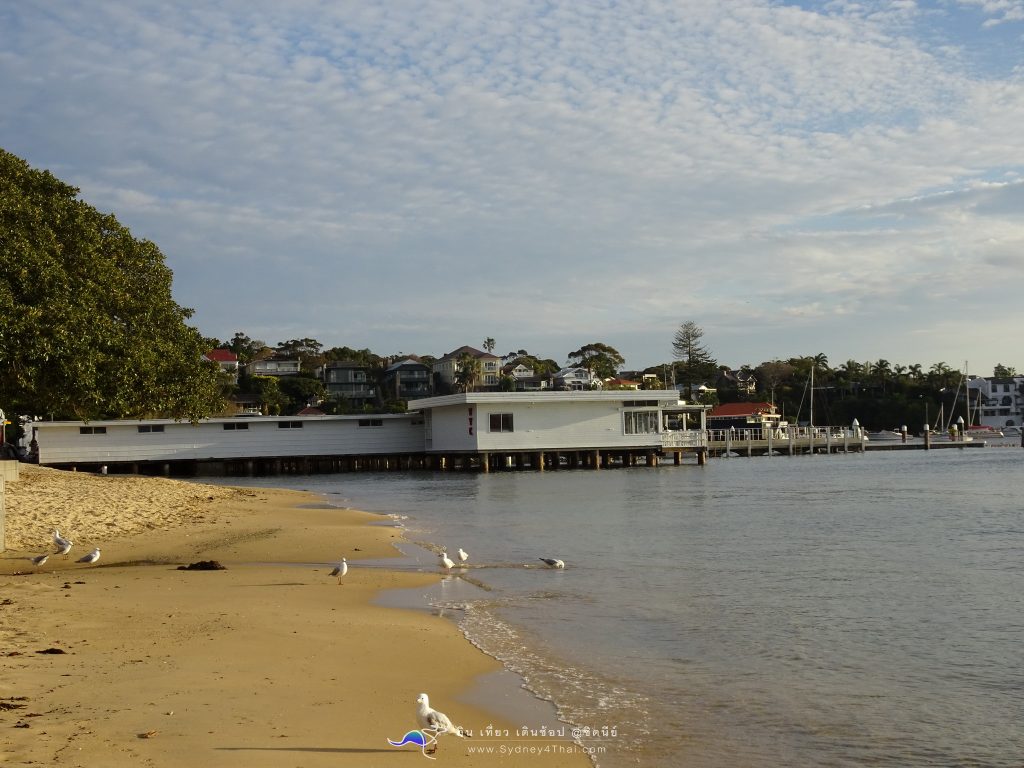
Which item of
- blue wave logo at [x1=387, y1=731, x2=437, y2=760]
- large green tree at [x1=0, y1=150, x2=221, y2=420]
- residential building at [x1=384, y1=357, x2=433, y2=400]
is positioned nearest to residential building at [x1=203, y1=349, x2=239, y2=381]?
residential building at [x1=384, y1=357, x2=433, y2=400]

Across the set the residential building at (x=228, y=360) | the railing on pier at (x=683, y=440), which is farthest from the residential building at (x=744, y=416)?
the residential building at (x=228, y=360)

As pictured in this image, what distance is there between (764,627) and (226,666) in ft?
19.6

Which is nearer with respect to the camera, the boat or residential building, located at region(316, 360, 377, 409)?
the boat

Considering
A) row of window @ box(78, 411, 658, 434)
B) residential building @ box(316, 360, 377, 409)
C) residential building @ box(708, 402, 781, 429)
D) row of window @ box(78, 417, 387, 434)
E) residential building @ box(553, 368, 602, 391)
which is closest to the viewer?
row of window @ box(78, 411, 658, 434)

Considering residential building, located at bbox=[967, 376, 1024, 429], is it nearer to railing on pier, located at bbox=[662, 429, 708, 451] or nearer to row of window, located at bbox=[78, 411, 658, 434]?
railing on pier, located at bbox=[662, 429, 708, 451]

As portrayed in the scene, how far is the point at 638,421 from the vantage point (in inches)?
2184

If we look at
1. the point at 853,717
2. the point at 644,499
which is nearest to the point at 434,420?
the point at 644,499

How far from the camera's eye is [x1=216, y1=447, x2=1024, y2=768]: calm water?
7.14m

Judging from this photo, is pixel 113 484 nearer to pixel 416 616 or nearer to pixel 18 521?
pixel 18 521

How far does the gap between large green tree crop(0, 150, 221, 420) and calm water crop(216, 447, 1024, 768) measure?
8.93 m

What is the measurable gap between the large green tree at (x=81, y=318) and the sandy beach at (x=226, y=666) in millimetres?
7626

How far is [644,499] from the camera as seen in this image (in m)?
31.8

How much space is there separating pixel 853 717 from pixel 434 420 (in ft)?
174

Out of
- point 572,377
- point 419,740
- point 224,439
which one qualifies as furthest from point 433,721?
point 572,377
